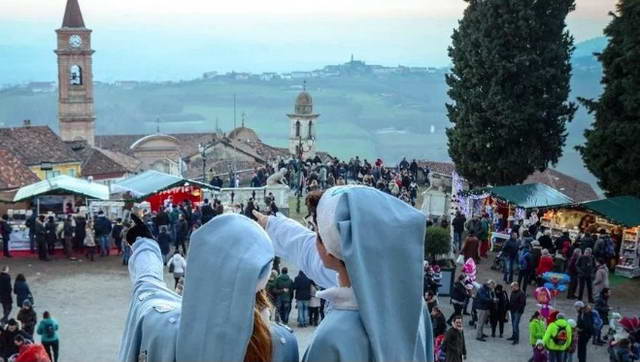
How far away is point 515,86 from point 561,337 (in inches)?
563

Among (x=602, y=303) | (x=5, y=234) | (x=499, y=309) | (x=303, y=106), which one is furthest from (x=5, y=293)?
(x=303, y=106)

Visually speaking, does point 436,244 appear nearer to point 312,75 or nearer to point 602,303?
point 602,303

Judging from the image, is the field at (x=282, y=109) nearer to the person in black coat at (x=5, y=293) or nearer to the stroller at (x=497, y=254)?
the stroller at (x=497, y=254)

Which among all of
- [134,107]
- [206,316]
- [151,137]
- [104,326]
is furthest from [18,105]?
[206,316]

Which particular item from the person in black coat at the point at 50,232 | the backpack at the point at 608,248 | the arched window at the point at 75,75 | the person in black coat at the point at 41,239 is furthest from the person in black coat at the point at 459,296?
the arched window at the point at 75,75

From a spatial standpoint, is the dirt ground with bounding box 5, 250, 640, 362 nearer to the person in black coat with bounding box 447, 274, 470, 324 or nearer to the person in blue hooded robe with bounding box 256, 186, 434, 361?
the person in black coat with bounding box 447, 274, 470, 324

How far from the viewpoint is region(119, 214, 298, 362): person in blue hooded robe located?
2.86 m

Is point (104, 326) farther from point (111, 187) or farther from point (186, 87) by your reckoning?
point (186, 87)

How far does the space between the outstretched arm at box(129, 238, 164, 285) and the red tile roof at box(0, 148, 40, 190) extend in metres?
30.8

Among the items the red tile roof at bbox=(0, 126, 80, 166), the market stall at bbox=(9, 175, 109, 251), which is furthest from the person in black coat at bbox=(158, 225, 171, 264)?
the red tile roof at bbox=(0, 126, 80, 166)

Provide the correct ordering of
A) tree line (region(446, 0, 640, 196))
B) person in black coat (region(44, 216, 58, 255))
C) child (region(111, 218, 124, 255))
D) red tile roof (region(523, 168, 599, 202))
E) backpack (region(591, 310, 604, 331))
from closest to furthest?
backpack (region(591, 310, 604, 331)), person in black coat (region(44, 216, 58, 255)), child (region(111, 218, 124, 255)), tree line (region(446, 0, 640, 196)), red tile roof (region(523, 168, 599, 202))

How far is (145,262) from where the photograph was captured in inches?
135

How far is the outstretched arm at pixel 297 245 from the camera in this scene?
3.65 m

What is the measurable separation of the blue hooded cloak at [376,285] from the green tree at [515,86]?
23.5m
